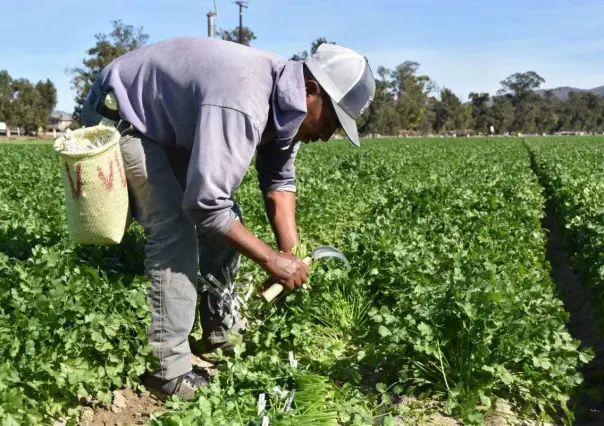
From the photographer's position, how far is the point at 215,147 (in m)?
2.92

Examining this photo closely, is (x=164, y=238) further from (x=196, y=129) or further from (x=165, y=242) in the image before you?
(x=196, y=129)

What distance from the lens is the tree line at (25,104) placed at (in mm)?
82062

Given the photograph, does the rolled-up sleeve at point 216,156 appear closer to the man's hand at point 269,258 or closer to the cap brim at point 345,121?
the man's hand at point 269,258

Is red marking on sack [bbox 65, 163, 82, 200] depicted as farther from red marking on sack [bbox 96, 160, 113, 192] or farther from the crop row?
the crop row

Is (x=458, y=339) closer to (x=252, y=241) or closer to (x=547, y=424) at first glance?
(x=547, y=424)

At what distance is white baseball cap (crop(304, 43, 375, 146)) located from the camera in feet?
10.3

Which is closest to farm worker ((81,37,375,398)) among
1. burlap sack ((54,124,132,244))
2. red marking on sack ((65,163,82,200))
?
burlap sack ((54,124,132,244))

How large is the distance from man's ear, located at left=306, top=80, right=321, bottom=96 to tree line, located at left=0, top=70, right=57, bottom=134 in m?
86.8

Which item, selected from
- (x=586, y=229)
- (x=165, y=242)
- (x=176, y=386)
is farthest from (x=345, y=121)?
(x=586, y=229)

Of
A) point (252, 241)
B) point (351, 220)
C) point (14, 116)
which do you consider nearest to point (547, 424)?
point (252, 241)

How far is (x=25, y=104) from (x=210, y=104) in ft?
297

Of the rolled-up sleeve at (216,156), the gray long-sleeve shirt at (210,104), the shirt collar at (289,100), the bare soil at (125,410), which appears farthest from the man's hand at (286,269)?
the bare soil at (125,410)

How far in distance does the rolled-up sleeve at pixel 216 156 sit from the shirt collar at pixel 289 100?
18 centimetres

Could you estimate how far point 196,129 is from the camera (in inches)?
117
